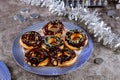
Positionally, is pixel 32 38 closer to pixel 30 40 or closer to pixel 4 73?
pixel 30 40

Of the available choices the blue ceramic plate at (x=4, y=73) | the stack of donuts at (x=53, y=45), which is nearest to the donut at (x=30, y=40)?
the stack of donuts at (x=53, y=45)

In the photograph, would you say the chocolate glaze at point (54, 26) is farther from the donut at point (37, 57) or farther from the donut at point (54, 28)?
the donut at point (37, 57)

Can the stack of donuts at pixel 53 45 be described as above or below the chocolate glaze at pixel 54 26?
below

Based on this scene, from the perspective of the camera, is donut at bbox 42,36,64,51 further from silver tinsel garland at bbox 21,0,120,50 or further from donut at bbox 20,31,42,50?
silver tinsel garland at bbox 21,0,120,50

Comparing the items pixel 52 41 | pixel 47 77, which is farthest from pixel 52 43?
pixel 47 77

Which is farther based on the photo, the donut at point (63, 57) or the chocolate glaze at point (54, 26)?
the chocolate glaze at point (54, 26)

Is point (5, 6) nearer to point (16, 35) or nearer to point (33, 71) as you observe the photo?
point (16, 35)

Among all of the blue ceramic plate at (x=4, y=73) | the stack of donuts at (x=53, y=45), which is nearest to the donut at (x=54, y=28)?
the stack of donuts at (x=53, y=45)
